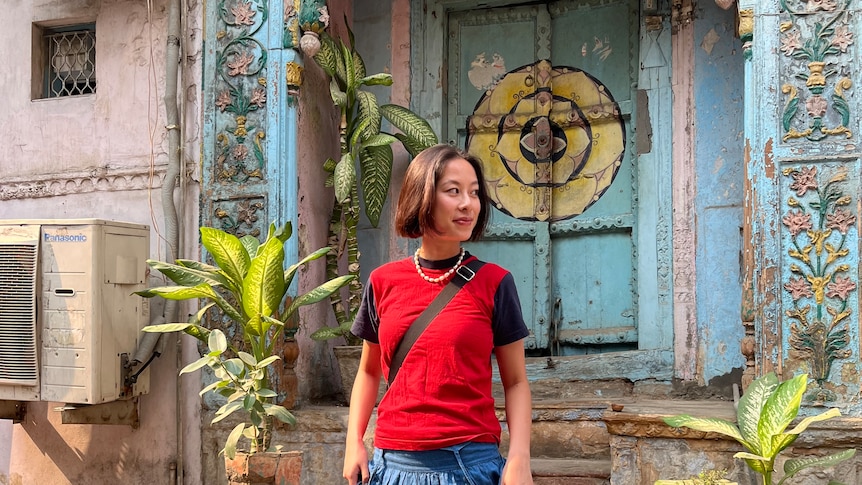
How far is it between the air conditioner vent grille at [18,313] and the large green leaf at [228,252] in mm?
1148

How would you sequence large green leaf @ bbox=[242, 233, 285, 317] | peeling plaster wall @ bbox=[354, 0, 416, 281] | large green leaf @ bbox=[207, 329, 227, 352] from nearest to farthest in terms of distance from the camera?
large green leaf @ bbox=[207, 329, 227, 352]
large green leaf @ bbox=[242, 233, 285, 317]
peeling plaster wall @ bbox=[354, 0, 416, 281]

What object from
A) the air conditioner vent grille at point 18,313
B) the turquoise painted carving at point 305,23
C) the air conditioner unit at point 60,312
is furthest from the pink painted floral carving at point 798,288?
the air conditioner vent grille at point 18,313

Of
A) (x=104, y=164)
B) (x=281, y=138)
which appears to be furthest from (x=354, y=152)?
(x=104, y=164)

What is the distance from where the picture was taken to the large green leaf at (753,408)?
3.28 m

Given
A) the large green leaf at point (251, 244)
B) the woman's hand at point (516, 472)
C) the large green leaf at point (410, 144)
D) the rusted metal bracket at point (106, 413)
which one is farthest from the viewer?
the large green leaf at point (410, 144)

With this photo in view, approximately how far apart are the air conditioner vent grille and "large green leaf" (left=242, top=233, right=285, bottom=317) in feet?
4.23

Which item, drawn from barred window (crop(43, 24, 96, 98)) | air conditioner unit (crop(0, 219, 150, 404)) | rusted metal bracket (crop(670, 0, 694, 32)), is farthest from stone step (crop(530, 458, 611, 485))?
barred window (crop(43, 24, 96, 98))

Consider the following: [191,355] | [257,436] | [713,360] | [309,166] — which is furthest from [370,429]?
[713,360]

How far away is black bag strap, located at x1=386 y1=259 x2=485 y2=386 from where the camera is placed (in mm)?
2053

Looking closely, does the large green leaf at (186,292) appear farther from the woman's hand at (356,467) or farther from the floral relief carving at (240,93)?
the woman's hand at (356,467)

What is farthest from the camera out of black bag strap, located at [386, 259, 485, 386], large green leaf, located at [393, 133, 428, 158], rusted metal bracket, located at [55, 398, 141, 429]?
large green leaf, located at [393, 133, 428, 158]

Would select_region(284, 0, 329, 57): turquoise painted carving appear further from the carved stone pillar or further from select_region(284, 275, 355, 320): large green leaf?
the carved stone pillar

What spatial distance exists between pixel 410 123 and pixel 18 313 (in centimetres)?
240

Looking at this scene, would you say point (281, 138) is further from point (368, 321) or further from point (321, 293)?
point (368, 321)
